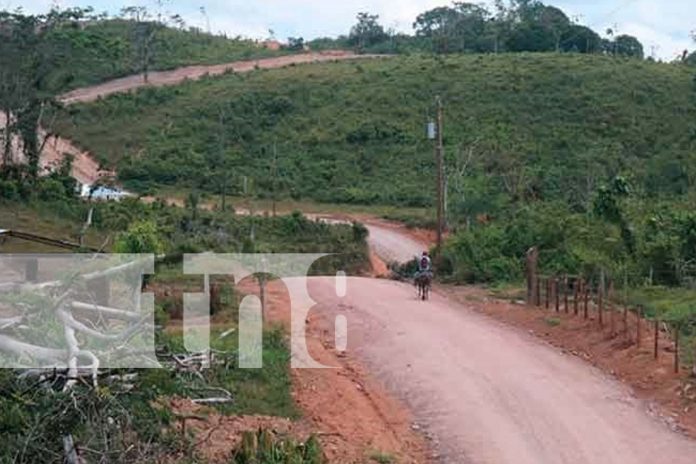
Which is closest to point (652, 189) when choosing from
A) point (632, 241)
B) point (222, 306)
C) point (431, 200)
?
point (431, 200)

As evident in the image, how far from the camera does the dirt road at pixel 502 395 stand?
33.5 ft

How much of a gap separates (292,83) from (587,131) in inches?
670

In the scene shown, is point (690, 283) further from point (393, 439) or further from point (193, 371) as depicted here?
point (193, 371)

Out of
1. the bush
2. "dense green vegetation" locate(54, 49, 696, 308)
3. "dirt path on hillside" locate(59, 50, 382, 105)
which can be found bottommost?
the bush

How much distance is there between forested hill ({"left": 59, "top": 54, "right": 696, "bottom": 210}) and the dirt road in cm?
2188

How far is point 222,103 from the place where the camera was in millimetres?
53969

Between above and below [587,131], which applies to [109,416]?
below

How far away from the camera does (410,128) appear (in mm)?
49594

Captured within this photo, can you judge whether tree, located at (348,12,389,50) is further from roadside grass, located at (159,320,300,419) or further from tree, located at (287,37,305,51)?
roadside grass, located at (159,320,300,419)

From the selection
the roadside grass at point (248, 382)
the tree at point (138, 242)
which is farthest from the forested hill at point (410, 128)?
the roadside grass at point (248, 382)

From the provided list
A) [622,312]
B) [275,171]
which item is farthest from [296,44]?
[622,312]

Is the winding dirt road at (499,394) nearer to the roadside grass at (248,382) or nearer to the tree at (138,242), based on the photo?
the roadside grass at (248,382)

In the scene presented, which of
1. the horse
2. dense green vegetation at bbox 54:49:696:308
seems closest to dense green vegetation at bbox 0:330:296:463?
the horse

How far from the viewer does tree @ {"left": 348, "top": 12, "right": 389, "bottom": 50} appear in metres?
80.7
